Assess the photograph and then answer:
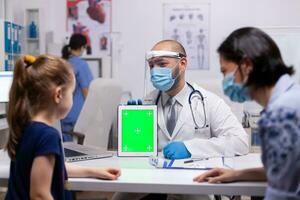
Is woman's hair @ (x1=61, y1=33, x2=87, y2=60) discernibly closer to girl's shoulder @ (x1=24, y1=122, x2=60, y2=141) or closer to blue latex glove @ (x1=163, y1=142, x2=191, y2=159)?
blue latex glove @ (x1=163, y1=142, x2=191, y2=159)

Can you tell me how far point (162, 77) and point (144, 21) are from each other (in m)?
2.61

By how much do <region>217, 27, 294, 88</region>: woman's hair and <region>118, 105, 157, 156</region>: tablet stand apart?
2.24ft

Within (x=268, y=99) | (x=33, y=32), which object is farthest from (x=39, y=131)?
(x=33, y=32)

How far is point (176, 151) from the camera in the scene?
Answer: 168cm

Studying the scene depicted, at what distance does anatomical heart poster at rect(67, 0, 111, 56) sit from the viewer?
4.56m

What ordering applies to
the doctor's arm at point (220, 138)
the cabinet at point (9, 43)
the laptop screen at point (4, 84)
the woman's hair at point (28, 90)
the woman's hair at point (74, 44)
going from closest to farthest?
1. the woman's hair at point (28, 90)
2. the laptop screen at point (4, 84)
3. the doctor's arm at point (220, 138)
4. the cabinet at point (9, 43)
5. the woman's hair at point (74, 44)

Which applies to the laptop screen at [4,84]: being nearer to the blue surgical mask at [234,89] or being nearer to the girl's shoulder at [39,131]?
the girl's shoulder at [39,131]

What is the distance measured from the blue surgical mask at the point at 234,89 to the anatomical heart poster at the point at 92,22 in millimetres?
3422

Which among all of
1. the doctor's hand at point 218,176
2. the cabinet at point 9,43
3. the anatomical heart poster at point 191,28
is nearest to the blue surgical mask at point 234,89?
the doctor's hand at point 218,176

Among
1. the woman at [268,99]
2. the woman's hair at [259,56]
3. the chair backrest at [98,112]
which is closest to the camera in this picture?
the woman at [268,99]

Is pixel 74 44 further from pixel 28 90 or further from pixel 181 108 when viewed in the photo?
pixel 28 90

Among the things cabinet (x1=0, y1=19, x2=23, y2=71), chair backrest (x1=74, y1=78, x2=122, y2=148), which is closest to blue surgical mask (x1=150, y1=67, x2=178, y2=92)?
chair backrest (x1=74, y1=78, x2=122, y2=148)

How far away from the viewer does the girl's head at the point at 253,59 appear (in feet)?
3.62

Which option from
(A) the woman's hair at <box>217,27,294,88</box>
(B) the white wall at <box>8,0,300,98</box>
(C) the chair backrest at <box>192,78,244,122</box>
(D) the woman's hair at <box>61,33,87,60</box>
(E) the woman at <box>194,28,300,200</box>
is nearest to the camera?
(E) the woman at <box>194,28,300,200</box>
